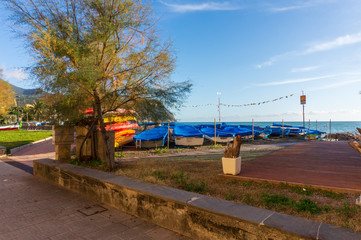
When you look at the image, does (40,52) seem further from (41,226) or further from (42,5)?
→ (41,226)

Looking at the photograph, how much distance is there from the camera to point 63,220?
4.02 m

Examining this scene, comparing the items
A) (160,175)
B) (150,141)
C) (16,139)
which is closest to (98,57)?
(160,175)

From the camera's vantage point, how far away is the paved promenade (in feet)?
11.3

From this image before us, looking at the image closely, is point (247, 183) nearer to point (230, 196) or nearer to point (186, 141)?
point (230, 196)

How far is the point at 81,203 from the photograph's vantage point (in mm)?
4828

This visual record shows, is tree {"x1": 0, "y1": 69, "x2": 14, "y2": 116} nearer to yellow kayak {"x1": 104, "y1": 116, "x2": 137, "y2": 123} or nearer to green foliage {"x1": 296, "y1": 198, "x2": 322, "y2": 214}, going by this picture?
yellow kayak {"x1": 104, "y1": 116, "x2": 137, "y2": 123}

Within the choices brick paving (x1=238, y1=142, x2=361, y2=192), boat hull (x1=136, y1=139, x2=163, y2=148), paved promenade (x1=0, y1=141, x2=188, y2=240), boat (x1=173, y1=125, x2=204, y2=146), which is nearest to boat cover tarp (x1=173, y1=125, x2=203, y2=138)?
boat (x1=173, y1=125, x2=204, y2=146)

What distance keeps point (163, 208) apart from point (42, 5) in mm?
5895

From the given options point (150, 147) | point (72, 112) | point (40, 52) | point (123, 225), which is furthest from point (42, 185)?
point (150, 147)

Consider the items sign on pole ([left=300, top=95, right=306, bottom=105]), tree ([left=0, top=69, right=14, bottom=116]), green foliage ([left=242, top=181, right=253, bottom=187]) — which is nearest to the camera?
green foliage ([left=242, top=181, right=253, bottom=187])

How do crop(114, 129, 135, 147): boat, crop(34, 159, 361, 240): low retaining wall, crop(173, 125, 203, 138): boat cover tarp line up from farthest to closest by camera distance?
crop(173, 125, 203, 138): boat cover tarp
crop(114, 129, 135, 147): boat
crop(34, 159, 361, 240): low retaining wall

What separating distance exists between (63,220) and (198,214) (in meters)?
2.48

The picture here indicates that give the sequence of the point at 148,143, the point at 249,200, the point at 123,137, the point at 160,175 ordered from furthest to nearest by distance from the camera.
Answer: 1. the point at 123,137
2. the point at 148,143
3. the point at 160,175
4. the point at 249,200

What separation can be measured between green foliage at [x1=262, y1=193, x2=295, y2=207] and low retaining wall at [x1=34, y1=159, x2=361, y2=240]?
0.76 meters
